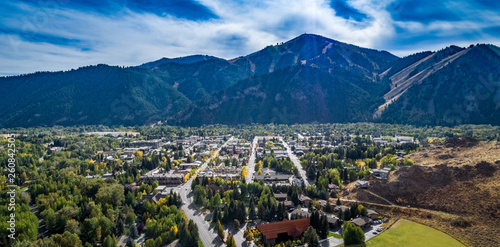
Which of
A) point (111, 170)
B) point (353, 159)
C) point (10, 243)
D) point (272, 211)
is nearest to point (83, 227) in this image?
point (10, 243)

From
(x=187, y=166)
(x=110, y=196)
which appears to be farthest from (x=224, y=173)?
(x=110, y=196)

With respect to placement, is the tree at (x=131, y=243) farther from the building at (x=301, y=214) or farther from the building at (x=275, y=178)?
the building at (x=275, y=178)

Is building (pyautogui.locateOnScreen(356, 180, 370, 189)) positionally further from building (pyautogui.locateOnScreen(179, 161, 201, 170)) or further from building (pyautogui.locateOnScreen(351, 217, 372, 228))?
building (pyautogui.locateOnScreen(179, 161, 201, 170))

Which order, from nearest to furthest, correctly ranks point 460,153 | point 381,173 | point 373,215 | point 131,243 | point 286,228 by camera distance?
point 131,243, point 286,228, point 373,215, point 381,173, point 460,153

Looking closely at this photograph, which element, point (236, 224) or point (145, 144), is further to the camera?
point (145, 144)

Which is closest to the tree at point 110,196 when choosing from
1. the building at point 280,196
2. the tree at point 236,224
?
the tree at point 236,224

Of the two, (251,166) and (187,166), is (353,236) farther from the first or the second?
(187,166)

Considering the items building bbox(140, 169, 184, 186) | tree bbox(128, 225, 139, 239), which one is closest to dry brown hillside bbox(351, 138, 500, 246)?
tree bbox(128, 225, 139, 239)
